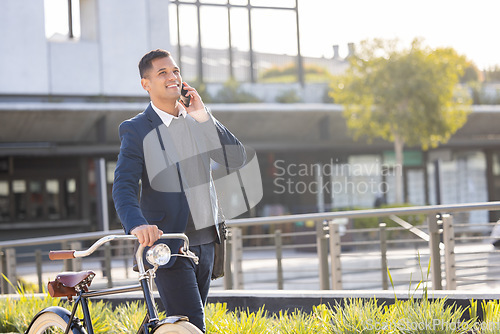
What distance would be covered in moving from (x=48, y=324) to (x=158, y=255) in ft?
3.52

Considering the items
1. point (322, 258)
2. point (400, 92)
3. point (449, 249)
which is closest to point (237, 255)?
point (322, 258)

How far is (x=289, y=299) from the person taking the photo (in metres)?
5.66

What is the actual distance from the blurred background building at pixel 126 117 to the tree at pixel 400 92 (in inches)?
42.0

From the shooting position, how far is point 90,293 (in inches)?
146

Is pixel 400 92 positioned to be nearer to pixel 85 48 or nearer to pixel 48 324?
pixel 85 48

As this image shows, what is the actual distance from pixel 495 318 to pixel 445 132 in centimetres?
2125

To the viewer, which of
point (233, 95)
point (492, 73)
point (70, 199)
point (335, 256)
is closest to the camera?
point (335, 256)

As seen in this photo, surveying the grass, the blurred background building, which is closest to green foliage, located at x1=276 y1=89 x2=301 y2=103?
the blurred background building

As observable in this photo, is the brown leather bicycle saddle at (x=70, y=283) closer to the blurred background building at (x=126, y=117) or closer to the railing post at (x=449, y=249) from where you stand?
the railing post at (x=449, y=249)

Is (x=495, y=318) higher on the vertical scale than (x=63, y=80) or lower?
lower

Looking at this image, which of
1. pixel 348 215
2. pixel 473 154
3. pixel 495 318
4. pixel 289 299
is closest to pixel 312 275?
pixel 348 215

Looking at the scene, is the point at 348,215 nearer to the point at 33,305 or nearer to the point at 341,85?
the point at 33,305

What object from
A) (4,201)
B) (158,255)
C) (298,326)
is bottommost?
(4,201)

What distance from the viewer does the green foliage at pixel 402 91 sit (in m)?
24.1
